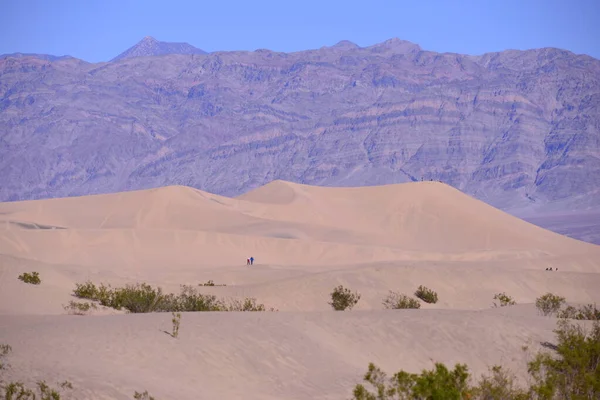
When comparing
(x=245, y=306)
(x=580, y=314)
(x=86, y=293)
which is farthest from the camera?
(x=245, y=306)

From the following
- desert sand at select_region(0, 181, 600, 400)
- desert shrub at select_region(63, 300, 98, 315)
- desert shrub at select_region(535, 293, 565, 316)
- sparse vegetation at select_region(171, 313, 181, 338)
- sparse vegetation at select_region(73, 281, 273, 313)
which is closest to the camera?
desert sand at select_region(0, 181, 600, 400)

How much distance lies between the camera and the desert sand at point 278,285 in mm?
12320

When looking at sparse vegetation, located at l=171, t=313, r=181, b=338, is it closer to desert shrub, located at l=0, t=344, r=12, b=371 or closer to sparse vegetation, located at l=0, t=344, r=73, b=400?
desert shrub, located at l=0, t=344, r=12, b=371

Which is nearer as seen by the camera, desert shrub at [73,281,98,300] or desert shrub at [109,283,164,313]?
desert shrub at [109,283,164,313]

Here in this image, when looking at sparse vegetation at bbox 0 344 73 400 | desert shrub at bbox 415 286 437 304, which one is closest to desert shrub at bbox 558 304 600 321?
desert shrub at bbox 415 286 437 304

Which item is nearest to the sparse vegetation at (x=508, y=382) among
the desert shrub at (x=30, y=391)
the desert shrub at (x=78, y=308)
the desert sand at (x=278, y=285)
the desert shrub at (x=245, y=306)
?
the desert sand at (x=278, y=285)

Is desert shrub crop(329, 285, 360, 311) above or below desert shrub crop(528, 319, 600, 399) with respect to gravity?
above

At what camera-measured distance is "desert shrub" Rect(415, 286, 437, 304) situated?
84.9 feet

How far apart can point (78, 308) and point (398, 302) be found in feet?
29.9

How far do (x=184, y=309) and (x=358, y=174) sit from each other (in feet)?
585

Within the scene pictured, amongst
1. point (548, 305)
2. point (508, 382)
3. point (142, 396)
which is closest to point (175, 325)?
point (142, 396)

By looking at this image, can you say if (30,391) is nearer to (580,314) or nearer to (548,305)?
(580,314)

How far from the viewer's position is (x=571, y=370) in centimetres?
1252

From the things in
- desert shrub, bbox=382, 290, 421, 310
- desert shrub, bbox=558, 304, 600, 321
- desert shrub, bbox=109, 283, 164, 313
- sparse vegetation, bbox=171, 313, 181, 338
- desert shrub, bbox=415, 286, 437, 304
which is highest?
desert shrub, bbox=415, 286, 437, 304
